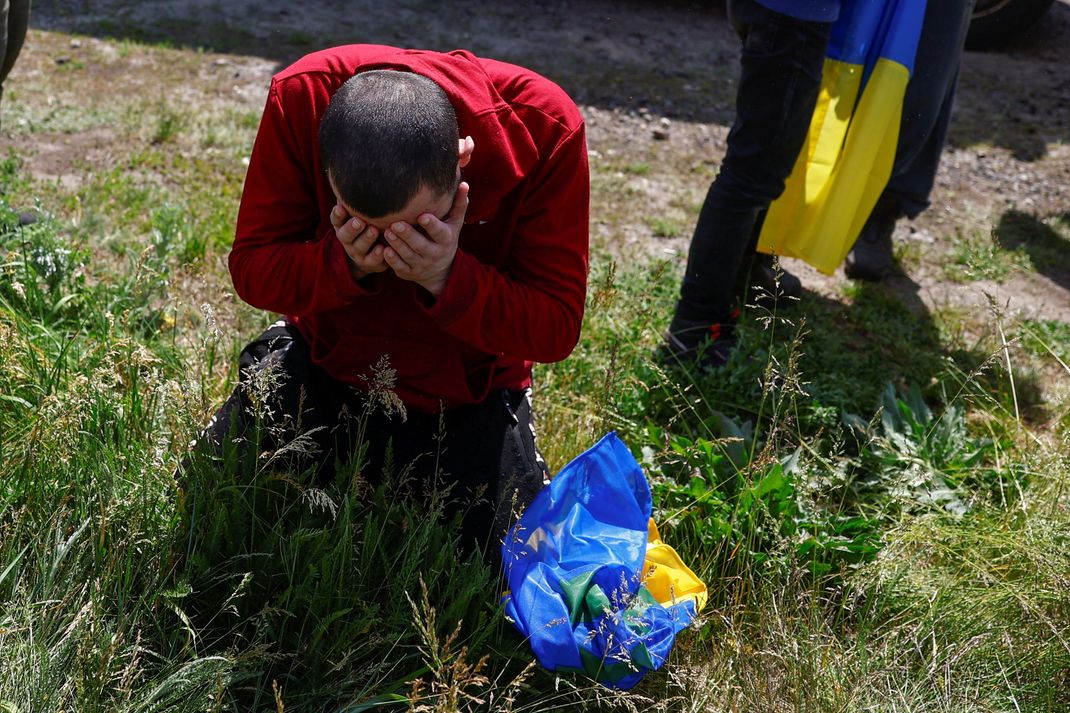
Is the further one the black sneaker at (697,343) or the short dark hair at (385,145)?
the black sneaker at (697,343)

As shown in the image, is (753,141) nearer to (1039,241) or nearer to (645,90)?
(1039,241)

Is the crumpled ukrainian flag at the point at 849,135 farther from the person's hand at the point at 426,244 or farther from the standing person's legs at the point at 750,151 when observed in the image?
the person's hand at the point at 426,244

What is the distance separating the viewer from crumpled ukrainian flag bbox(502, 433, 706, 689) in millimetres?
2055

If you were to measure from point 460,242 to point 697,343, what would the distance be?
140cm

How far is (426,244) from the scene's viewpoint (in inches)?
72.2

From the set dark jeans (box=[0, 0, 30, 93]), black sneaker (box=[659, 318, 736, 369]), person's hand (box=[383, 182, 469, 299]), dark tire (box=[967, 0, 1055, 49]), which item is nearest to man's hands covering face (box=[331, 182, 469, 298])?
person's hand (box=[383, 182, 469, 299])

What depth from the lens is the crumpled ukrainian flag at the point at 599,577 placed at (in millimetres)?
2055

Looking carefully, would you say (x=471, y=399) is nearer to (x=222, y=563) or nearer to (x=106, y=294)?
(x=222, y=563)

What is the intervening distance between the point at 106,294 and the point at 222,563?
134 cm

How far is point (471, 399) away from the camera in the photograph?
232cm

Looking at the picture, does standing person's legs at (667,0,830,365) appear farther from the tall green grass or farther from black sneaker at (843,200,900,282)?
black sneaker at (843,200,900,282)

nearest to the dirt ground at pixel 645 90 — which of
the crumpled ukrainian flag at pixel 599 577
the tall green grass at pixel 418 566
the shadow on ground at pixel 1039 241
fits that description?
the shadow on ground at pixel 1039 241

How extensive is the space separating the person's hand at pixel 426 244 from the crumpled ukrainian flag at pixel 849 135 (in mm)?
1518

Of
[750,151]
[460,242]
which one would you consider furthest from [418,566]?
[750,151]
